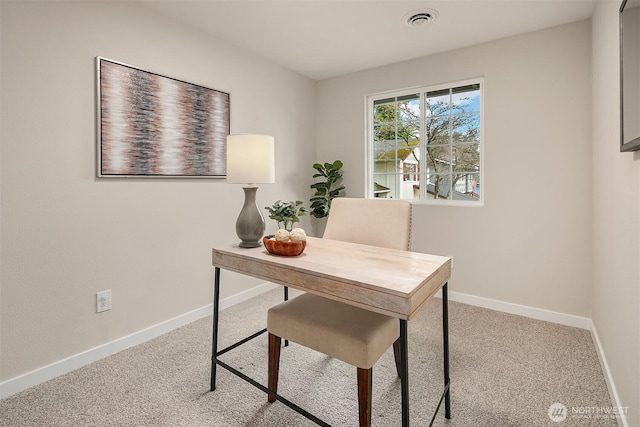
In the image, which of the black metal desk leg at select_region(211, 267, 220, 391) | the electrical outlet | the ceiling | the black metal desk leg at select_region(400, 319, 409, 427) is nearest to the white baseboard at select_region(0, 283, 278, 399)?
the electrical outlet

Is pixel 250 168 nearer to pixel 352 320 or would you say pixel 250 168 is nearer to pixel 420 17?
pixel 352 320

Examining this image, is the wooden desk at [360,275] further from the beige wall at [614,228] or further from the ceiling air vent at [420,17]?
the ceiling air vent at [420,17]

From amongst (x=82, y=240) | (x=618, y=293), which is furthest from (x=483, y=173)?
(x=82, y=240)

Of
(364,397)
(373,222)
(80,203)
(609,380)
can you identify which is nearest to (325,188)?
(373,222)

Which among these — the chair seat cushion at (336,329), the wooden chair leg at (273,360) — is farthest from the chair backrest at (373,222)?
the wooden chair leg at (273,360)

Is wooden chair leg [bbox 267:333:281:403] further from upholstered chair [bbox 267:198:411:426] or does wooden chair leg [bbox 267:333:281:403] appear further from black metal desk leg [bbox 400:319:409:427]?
black metal desk leg [bbox 400:319:409:427]

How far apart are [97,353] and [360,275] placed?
188 centimetres

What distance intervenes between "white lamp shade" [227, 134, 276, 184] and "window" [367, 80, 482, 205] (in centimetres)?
204

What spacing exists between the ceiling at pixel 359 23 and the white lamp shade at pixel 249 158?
1.15m

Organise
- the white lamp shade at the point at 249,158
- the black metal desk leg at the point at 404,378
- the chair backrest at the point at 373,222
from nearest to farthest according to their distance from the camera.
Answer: the black metal desk leg at the point at 404,378 → the white lamp shade at the point at 249,158 → the chair backrest at the point at 373,222

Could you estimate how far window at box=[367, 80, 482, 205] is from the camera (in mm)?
3049

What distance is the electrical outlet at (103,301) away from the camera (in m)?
2.10

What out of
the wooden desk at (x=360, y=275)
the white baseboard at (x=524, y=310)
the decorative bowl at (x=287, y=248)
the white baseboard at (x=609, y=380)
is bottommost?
the white baseboard at (x=609, y=380)

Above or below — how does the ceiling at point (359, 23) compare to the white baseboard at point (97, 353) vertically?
above
